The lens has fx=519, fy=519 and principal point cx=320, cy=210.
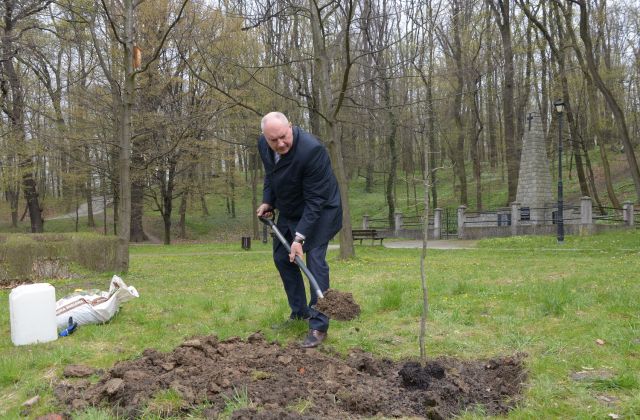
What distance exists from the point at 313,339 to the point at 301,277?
0.80m

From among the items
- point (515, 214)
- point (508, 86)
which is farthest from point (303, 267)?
point (508, 86)

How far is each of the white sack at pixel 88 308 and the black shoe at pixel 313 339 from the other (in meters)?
2.31

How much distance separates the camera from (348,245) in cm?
1395

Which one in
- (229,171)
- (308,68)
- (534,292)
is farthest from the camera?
(229,171)

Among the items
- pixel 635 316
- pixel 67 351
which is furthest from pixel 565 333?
pixel 67 351

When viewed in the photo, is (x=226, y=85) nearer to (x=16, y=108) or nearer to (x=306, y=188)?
(x=16, y=108)

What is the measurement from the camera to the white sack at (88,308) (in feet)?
16.4

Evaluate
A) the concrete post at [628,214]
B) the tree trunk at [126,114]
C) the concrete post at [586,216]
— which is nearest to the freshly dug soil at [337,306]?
the tree trunk at [126,114]

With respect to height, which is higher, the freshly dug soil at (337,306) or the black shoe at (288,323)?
the freshly dug soil at (337,306)

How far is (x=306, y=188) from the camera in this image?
170 inches

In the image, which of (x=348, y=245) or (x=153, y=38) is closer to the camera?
(x=348, y=245)

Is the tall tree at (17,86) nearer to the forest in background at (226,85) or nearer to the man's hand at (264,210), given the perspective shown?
the forest in background at (226,85)

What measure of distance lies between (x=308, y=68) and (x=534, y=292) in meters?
22.2

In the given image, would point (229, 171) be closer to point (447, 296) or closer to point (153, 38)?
point (153, 38)
